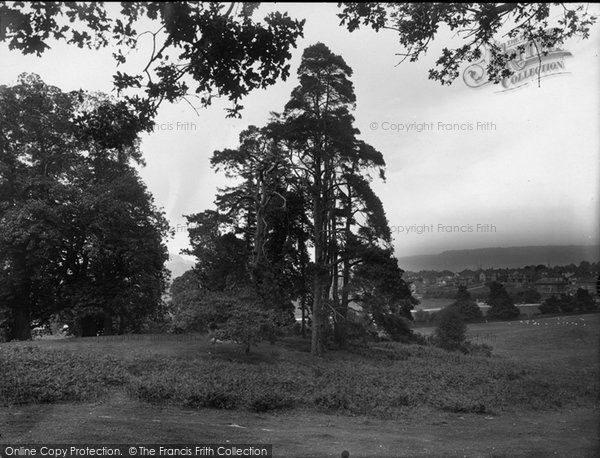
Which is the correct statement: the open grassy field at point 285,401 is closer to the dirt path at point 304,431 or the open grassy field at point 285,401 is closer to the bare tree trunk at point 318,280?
the dirt path at point 304,431

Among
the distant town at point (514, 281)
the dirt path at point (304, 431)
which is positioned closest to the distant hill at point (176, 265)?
the distant town at point (514, 281)

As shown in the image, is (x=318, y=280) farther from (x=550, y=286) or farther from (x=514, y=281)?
(x=550, y=286)

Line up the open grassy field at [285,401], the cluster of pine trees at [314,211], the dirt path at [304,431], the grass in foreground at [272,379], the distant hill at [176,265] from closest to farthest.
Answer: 1. the dirt path at [304,431]
2. the open grassy field at [285,401]
3. the grass in foreground at [272,379]
4. the cluster of pine trees at [314,211]
5. the distant hill at [176,265]

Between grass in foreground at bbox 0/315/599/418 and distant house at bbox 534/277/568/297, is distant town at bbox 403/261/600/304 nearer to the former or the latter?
distant house at bbox 534/277/568/297

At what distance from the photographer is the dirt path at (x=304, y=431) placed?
7457 millimetres

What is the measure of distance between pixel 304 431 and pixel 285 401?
2.89m

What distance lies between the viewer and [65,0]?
500cm

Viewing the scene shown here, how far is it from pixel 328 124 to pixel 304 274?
269 inches

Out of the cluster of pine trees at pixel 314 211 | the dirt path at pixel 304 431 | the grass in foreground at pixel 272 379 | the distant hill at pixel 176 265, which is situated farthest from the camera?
the distant hill at pixel 176 265

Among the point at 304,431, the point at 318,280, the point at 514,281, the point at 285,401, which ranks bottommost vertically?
the point at 285,401

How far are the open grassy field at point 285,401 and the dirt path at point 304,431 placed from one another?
3 cm

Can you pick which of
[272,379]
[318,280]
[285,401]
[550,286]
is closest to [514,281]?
[550,286]

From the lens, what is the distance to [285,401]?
11805mm

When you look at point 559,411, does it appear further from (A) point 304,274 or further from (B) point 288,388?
(A) point 304,274
